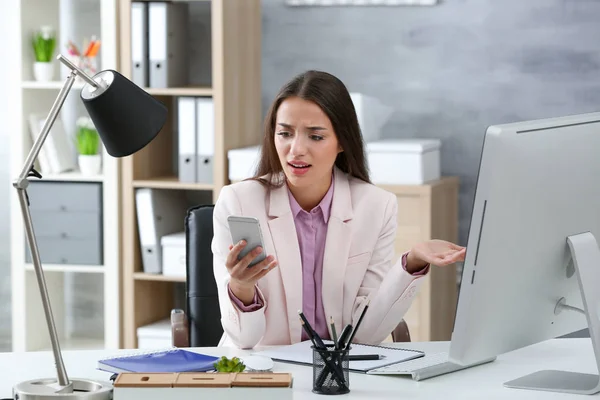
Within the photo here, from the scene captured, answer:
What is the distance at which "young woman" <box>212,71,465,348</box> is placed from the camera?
2395 millimetres

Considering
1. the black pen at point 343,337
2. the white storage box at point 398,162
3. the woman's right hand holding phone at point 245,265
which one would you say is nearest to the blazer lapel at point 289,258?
the woman's right hand holding phone at point 245,265

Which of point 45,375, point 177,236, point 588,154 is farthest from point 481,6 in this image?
point 45,375

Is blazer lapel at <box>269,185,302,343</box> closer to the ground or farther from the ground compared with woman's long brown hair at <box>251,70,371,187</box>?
closer to the ground

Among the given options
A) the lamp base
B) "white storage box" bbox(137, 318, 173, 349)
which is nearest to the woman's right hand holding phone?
the lamp base

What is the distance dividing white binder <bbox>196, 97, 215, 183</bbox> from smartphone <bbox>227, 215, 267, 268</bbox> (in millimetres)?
1691

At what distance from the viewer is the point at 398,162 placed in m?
3.48

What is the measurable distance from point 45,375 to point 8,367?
0.11 m

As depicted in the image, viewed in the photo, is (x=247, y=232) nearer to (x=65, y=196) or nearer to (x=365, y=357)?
(x=365, y=357)

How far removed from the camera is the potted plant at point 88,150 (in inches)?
152

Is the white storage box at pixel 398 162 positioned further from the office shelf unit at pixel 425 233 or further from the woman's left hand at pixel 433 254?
the woman's left hand at pixel 433 254

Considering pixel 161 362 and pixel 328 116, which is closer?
pixel 161 362

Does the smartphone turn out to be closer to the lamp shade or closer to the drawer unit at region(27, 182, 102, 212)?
the lamp shade

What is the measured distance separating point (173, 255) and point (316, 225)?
134cm

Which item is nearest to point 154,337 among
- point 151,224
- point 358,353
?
point 151,224
